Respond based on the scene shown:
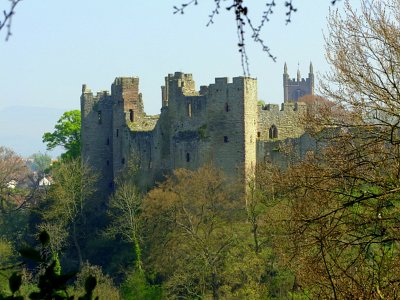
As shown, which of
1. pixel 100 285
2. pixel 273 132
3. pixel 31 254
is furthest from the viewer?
pixel 273 132

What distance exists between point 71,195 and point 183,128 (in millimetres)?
5742

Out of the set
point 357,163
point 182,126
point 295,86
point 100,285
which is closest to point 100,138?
point 182,126

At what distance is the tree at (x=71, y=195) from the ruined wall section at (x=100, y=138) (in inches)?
42.9

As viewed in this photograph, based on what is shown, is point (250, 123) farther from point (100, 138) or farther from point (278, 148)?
point (100, 138)

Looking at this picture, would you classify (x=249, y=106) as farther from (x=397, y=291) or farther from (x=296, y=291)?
(x=397, y=291)

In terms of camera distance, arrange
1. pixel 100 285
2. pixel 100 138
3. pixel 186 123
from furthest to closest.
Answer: pixel 100 138
pixel 186 123
pixel 100 285

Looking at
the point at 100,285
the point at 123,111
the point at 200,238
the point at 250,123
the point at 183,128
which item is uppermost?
the point at 123,111

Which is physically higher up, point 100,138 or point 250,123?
point 250,123

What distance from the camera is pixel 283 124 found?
38.9 metres

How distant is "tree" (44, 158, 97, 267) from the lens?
130 feet

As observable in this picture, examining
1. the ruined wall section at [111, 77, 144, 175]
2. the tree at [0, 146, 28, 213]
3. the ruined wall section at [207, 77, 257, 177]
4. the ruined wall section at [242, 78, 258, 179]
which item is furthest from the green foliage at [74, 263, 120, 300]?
the tree at [0, 146, 28, 213]

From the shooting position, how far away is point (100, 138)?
140 feet

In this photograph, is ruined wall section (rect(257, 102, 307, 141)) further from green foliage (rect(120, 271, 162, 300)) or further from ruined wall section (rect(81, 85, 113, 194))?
green foliage (rect(120, 271, 162, 300))

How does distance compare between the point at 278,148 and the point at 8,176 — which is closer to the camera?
the point at 278,148
